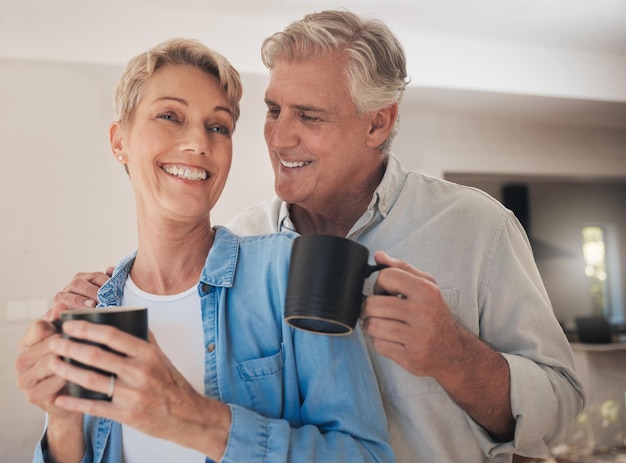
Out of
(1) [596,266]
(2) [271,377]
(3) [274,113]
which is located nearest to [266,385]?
(2) [271,377]

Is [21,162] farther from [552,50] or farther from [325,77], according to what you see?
[552,50]

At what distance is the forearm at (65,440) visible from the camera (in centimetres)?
58

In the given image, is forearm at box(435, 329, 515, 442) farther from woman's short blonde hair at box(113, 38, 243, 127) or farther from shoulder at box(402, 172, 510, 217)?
woman's short blonde hair at box(113, 38, 243, 127)

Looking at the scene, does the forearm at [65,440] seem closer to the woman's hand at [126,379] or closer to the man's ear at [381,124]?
the woman's hand at [126,379]

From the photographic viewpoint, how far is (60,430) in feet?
1.92

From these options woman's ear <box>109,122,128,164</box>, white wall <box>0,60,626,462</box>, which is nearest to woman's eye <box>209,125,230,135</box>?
woman's ear <box>109,122,128,164</box>

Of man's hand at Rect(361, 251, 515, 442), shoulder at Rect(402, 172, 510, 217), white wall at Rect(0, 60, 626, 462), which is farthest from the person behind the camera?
white wall at Rect(0, 60, 626, 462)

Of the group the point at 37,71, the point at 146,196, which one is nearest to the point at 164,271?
the point at 146,196

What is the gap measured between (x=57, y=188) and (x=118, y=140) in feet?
2.75

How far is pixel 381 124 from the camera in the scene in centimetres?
92

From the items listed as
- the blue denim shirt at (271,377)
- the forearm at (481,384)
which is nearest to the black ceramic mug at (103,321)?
the blue denim shirt at (271,377)

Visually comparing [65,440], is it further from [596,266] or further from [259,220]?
[596,266]

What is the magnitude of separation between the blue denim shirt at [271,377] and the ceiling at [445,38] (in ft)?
3.03

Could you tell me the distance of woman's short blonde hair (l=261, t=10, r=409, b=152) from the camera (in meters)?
0.86
